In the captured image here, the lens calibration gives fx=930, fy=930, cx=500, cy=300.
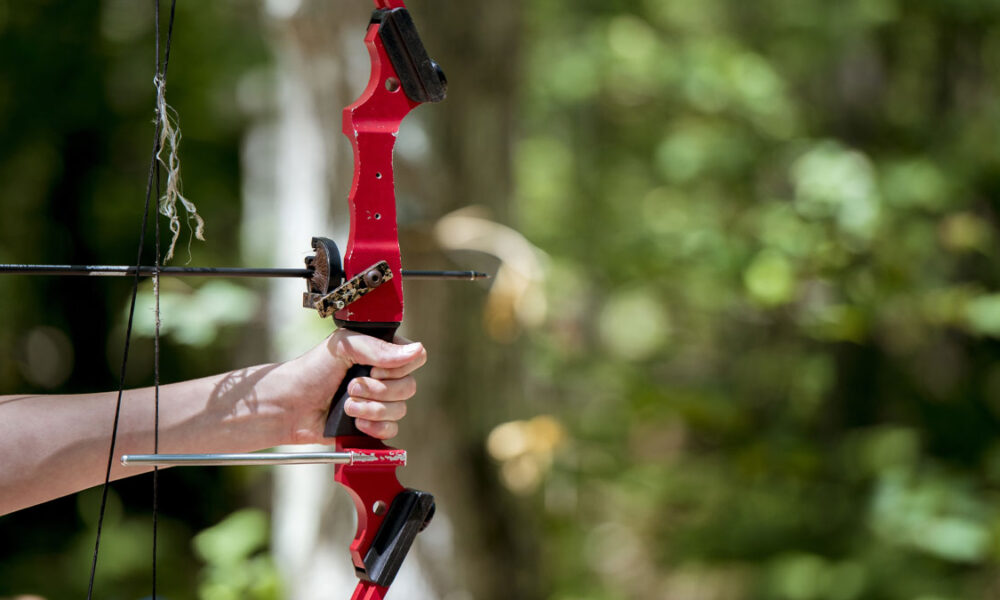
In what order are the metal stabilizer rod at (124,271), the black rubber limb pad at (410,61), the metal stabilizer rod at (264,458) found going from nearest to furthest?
the metal stabilizer rod at (264,458)
the metal stabilizer rod at (124,271)
the black rubber limb pad at (410,61)

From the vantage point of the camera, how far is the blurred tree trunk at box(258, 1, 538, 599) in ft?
8.89

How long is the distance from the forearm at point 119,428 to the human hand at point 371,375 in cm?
7

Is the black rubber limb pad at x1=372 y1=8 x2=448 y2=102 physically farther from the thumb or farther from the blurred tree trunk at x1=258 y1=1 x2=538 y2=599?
the blurred tree trunk at x1=258 y1=1 x2=538 y2=599

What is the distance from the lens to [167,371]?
16.6ft

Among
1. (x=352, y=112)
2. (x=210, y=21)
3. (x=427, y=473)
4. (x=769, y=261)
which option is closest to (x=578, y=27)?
(x=210, y=21)

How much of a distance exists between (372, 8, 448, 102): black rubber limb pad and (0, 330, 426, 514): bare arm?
389 millimetres

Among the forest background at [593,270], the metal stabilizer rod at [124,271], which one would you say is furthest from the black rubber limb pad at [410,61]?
the forest background at [593,270]

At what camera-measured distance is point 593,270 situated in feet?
22.9

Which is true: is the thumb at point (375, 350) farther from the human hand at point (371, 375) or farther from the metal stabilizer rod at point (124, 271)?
the metal stabilizer rod at point (124, 271)

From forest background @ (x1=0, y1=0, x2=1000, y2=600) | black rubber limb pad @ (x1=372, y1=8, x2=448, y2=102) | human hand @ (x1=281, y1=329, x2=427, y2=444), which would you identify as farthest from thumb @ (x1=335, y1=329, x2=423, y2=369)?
forest background @ (x1=0, y1=0, x2=1000, y2=600)

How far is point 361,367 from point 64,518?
168 inches

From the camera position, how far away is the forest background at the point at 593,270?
2805 millimetres

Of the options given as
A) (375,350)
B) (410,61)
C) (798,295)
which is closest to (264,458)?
(375,350)

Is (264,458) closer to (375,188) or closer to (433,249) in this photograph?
(375,188)
